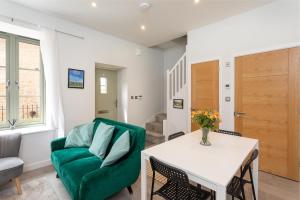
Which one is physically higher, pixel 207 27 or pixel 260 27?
pixel 207 27

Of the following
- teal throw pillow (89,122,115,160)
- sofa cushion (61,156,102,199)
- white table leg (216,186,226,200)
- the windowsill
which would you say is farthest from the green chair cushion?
white table leg (216,186,226,200)

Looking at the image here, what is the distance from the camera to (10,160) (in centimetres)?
206

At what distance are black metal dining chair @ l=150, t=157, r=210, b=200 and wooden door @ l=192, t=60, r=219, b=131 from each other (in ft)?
6.94

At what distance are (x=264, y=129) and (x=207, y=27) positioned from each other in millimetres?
2290

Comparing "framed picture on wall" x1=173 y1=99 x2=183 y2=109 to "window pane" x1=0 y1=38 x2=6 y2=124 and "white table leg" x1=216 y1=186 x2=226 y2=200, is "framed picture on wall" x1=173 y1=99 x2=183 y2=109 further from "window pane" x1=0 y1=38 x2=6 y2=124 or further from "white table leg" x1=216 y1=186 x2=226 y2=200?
"window pane" x1=0 y1=38 x2=6 y2=124

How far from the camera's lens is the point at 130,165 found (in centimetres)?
189

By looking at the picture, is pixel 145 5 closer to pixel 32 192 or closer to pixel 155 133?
pixel 155 133

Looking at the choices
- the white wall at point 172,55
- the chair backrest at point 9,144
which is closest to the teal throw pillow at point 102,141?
the chair backrest at point 9,144

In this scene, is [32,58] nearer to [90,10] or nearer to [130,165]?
[90,10]

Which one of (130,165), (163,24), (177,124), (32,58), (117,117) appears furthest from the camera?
(117,117)

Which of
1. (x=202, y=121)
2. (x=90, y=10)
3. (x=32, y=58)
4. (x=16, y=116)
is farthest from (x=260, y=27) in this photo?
(x=16, y=116)

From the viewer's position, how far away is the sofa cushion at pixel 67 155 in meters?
2.02

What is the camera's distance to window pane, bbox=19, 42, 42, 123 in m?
2.79

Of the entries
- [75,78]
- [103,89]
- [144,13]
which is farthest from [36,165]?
[144,13]
